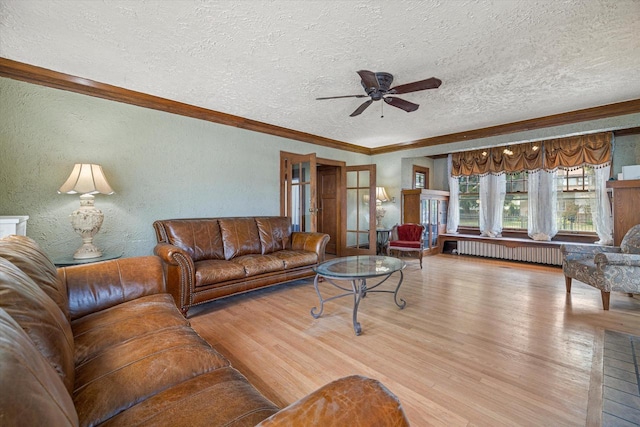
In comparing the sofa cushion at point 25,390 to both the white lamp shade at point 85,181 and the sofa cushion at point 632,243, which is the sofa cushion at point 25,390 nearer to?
the white lamp shade at point 85,181

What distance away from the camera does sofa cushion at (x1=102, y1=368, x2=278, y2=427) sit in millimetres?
848

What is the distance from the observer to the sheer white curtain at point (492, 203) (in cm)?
582

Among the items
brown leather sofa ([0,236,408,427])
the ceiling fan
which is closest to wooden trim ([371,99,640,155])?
the ceiling fan

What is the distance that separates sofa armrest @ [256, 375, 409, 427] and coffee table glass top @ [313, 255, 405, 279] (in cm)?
176

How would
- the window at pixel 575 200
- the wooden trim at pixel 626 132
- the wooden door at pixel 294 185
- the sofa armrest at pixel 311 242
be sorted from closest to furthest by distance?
the sofa armrest at pixel 311 242
the wooden trim at pixel 626 132
the wooden door at pixel 294 185
the window at pixel 575 200

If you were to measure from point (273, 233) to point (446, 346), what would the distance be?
2.67 m

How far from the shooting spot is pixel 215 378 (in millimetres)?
1073

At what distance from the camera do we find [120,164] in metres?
3.19

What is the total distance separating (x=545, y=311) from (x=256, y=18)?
3776 millimetres

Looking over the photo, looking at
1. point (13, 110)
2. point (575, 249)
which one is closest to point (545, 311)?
point (575, 249)

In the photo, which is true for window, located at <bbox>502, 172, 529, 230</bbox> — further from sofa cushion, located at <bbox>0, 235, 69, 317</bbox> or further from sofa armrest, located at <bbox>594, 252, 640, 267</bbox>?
sofa cushion, located at <bbox>0, 235, 69, 317</bbox>

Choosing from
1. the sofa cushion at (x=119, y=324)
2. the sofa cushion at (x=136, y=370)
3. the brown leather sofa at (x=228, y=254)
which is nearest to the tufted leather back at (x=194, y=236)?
the brown leather sofa at (x=228, y=254)

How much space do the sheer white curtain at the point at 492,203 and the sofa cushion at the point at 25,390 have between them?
6742 millimetres

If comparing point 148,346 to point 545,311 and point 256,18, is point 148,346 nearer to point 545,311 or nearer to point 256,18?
point 256,18
